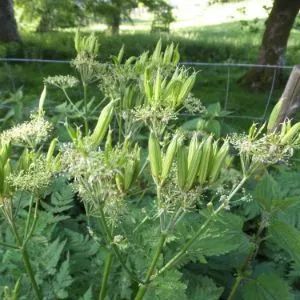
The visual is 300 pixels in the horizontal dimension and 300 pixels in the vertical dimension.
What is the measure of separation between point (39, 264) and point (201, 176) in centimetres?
100

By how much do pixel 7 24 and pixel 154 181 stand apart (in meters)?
11.3

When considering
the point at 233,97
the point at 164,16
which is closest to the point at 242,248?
the point at 233,97

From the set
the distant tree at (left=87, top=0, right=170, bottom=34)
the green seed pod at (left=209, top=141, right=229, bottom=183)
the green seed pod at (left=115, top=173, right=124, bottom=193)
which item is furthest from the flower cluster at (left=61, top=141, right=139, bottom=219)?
the distant tree at (left=87, top=0, right=170, bottom=34)

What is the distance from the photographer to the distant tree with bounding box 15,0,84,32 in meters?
13.1

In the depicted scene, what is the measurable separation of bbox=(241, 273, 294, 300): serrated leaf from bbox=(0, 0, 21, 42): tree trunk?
35.4 feet

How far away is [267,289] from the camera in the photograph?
1.91 metres

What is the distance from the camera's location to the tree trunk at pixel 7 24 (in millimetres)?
11664

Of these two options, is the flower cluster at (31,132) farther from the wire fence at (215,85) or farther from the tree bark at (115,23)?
the tree bark at (115,23)

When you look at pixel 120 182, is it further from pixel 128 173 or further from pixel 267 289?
pixel 267 289

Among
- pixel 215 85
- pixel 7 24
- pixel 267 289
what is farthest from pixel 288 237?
pixel 7 24

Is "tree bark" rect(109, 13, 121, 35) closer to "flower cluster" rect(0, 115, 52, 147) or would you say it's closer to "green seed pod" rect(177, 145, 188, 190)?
"flower cluster" rect(0, 115, 52, 147)

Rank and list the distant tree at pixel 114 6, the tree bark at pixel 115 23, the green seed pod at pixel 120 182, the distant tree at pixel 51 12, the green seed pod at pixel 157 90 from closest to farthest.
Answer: the green seed pod at pixel 120 182, the green seed pod at pixel 157 90, the distant tree at pixel 114 6, the distant tree at pixel 51 12, the tree bark at pixel 115 23

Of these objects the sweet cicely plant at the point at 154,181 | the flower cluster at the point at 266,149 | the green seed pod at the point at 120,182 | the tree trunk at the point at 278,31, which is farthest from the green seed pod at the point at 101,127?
the tree trunk at the point at 278,31

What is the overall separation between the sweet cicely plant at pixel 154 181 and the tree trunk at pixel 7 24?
10.2m
